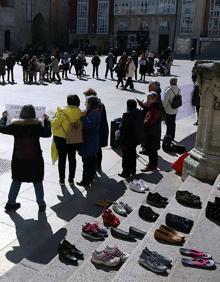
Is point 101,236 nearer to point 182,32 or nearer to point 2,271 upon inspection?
point 2,271

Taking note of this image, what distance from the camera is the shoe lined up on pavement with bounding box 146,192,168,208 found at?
5762mm

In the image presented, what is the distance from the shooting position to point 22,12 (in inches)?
2007

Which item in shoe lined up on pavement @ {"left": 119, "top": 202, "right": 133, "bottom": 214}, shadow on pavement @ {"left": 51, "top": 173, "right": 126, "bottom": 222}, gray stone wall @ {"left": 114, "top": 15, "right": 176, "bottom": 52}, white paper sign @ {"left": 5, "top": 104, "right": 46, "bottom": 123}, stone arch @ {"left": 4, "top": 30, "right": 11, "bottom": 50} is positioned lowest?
shadow on pavement @ {"left": 51, "top": 173, "right": 126, "bottom": 222}

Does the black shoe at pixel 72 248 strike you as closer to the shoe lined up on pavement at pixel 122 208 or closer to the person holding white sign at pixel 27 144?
the shoe lined up on pavement at pixel 122 208

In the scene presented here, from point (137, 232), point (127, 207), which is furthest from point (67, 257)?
point (127, 207)

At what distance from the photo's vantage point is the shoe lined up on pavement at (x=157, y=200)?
227 inches

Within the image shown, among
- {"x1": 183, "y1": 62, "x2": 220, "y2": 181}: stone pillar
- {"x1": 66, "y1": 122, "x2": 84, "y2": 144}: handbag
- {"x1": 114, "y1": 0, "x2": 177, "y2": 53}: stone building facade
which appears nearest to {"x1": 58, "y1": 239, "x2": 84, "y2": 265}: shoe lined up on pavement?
{"x1": 66, "y1": 122, "x2": 84, "y2": 144}: handbag

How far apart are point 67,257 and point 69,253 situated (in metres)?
0.08

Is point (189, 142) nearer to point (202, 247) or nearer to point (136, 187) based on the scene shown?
point (136, 187)

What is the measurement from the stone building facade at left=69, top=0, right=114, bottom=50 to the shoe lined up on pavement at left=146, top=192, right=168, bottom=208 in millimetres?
48722

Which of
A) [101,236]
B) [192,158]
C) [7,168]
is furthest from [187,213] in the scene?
[7,168]

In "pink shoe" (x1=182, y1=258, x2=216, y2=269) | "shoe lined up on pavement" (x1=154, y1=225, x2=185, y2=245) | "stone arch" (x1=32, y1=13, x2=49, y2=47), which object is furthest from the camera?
"stone arch" (x1=32, y1=13, x2=49, y2=47)

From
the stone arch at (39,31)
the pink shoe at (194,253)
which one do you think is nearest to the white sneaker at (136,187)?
the pink shoe at (194,253)

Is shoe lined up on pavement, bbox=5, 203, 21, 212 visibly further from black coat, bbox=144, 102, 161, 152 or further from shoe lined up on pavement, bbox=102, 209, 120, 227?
black coat, bbox=144, 102, 161, 152
